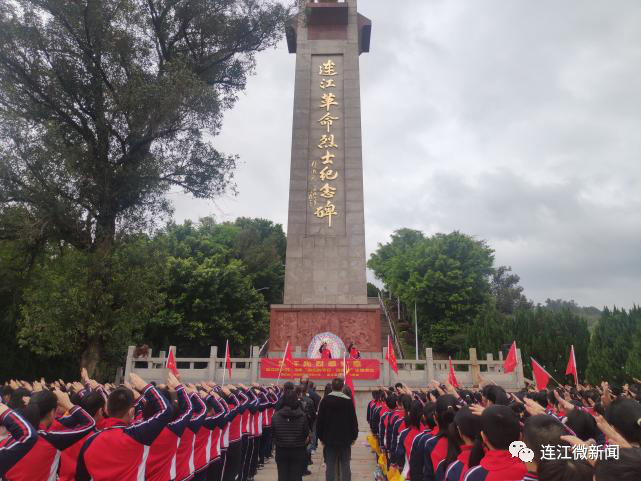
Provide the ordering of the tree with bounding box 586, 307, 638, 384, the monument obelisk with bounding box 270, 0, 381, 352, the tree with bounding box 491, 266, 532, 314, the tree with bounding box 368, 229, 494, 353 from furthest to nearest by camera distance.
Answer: the tree with bounding box 491, 266, 532, 314 → the tree with bounding box 368, 229, 494, 353 → the monument obelisk with bounding box 270, 0, 381, 352 → the tree with bounding box 586, 307, 638, 384

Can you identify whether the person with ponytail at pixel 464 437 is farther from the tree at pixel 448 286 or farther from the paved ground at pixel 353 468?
the tree at pixel 448 286

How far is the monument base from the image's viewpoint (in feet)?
43.1

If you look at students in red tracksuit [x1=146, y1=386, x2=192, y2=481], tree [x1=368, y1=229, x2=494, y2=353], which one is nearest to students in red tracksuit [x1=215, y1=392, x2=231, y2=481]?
students in red tracksuit [x1=146, y1=386, x2=192, y2=481]

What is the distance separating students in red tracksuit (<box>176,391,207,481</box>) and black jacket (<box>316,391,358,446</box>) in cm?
143

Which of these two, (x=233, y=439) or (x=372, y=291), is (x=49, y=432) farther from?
(x=372, y=291)

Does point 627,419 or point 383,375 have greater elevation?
point 627,419

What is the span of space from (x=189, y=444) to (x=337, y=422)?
1620 mm

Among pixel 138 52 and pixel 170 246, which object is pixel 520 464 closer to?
pixel 138 52

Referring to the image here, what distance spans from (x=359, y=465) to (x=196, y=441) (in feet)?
12.4

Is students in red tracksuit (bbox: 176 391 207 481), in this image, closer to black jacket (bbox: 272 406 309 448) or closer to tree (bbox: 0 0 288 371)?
black jacket (bbox: 272 406 309 448)

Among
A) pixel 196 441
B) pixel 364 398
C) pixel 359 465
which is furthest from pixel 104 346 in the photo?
pixel 196 441

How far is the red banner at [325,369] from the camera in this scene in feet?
36.1

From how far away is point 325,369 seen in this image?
36.2 feet

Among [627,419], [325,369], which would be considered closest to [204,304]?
[325,369]
